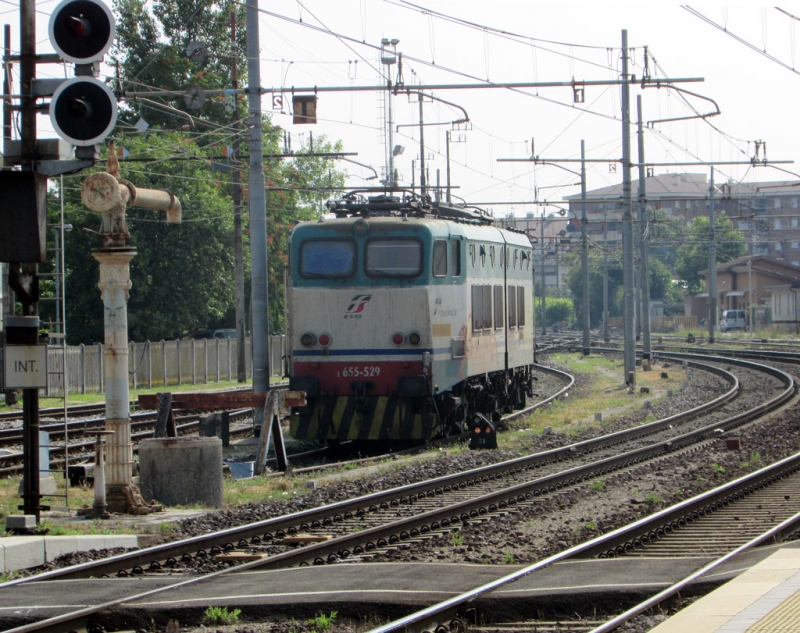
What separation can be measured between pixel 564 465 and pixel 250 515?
19.6 feet

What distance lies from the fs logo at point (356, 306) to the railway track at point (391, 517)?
385cm

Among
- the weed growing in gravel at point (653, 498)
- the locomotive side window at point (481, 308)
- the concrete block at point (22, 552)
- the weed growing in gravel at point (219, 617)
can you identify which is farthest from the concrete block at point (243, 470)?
the weed growing in gravel at point (219, 617)

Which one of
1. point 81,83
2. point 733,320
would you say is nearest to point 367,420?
point 81,83

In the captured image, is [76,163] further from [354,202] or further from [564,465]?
[354,202]

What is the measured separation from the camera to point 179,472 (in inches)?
514

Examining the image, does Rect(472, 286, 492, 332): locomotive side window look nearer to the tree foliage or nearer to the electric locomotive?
the electric locomotive

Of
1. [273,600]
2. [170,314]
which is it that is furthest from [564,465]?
[170,314]

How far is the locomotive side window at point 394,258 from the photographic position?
1850 cm

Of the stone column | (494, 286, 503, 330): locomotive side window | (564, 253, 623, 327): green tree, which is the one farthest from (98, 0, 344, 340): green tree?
(564, 253, 623, 327): green tree

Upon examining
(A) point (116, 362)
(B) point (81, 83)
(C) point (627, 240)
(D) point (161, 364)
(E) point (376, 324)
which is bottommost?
(D) point (161, 364)

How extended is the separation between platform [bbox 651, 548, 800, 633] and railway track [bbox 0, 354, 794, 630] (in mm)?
3581

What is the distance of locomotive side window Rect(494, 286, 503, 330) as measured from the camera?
22.1 m

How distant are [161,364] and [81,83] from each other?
3002 cm

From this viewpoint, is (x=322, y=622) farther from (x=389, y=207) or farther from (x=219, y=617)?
(x=389, y=207)
